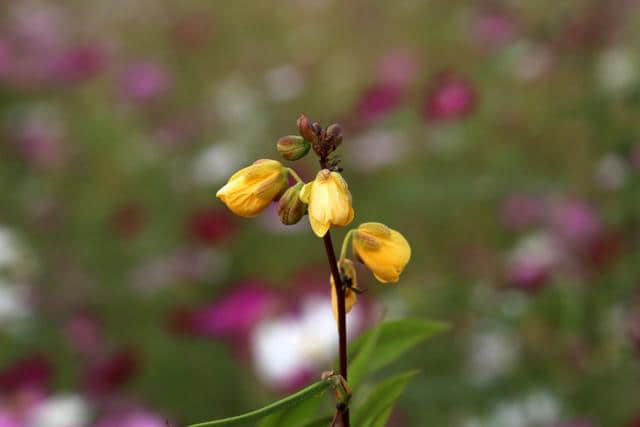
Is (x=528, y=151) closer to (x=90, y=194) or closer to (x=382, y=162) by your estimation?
(x=382, y=162)

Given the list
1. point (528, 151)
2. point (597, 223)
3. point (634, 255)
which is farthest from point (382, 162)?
point (634, 255)

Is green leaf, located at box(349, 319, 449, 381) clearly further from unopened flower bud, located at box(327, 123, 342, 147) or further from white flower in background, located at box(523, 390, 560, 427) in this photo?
white flower in background, located at box(523, 390, 560, 427)

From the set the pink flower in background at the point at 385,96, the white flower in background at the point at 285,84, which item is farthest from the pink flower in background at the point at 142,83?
the pink flower in background at the point at 385,96

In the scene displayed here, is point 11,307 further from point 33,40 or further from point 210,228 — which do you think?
point 33,40

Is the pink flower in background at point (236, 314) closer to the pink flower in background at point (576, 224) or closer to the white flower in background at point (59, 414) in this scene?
the white flower in background at point (59, 414)

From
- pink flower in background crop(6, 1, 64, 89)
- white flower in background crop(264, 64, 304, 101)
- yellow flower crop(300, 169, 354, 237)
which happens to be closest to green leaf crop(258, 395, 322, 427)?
yellow flower crop(300, 169, 354, 237)

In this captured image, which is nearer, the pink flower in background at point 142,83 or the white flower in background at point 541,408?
the white flower in background at point 541,408

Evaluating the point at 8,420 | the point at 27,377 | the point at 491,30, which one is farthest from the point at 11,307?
the point at 491,30
